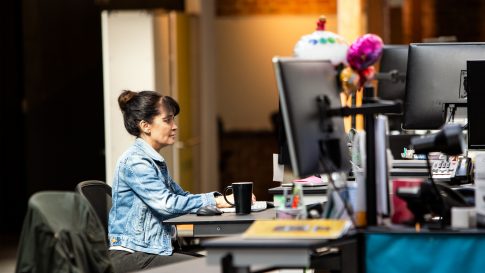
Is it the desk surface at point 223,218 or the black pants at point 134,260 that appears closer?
the desk surface at point 223,218

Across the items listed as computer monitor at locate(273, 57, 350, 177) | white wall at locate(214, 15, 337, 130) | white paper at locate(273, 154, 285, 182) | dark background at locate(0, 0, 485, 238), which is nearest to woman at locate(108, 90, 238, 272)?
white paper at locate(273, 154, 285, 182)

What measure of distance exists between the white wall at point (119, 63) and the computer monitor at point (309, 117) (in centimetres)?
443

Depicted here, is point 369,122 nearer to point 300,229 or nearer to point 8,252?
point 300,229

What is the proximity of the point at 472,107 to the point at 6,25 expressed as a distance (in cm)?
646

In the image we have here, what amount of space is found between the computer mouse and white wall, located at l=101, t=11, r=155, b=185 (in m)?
3.41

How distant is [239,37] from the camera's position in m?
12.3

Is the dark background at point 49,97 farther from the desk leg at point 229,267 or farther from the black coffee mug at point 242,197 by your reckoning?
the desk leg at point 229,267

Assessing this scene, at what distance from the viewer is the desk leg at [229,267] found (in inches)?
135

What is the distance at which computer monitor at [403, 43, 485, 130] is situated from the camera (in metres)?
5.27

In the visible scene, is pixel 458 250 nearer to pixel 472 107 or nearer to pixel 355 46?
pixel 355 46

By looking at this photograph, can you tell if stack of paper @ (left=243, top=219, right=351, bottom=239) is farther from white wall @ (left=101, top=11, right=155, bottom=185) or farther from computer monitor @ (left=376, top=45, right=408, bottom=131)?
white wall @ (left=101, top=11, right=155, bottom=185)

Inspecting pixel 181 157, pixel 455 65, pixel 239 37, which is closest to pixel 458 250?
pixel 455 65

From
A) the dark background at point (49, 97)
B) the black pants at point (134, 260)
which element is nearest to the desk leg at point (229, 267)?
the black pants at point (134, 260)

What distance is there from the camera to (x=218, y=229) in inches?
178
